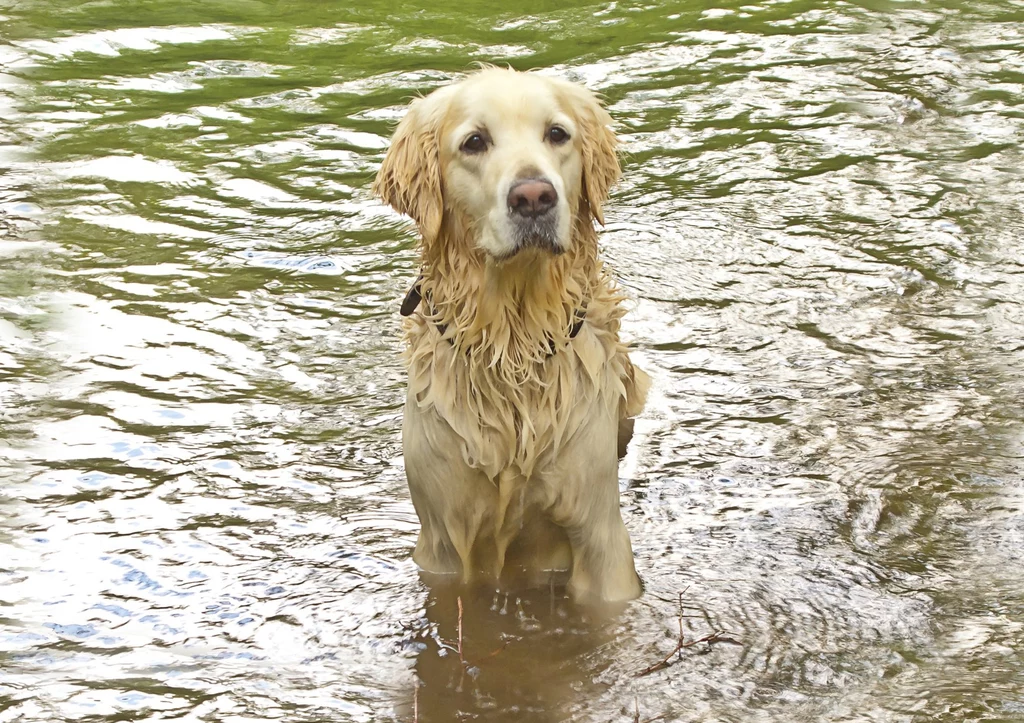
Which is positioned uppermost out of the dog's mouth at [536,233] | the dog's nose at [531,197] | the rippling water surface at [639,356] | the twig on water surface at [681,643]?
the dog's nose at [531,197]

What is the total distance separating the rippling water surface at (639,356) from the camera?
470cm

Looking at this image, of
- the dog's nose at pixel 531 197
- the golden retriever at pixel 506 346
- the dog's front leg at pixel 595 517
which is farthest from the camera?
the dog's front leg at pixel 595 517

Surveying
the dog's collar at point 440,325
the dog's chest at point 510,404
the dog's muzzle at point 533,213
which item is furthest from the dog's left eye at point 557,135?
the dog's chest at point 510,404

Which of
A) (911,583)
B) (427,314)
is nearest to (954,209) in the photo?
(911,583)

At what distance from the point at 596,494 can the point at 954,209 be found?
4.44 metres

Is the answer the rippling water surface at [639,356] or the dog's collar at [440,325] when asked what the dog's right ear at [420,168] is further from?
the rippling water surface at [639,356]

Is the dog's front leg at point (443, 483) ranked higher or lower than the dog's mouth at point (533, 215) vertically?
lower

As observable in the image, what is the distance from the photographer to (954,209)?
328 inches

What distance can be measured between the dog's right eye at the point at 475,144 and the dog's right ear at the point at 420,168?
161mm

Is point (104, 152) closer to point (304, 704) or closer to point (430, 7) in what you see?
point (430, 7)

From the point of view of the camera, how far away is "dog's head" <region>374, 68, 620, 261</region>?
457 cm

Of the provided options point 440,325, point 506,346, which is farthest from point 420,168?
point 506,346

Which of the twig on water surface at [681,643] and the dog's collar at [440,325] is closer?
the twig on water surface at [681,643]

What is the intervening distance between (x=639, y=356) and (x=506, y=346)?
87.5 inches
